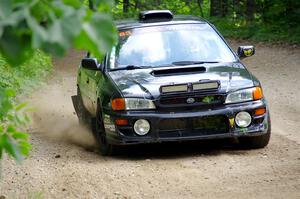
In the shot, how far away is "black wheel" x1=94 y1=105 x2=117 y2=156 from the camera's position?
25.9 ft

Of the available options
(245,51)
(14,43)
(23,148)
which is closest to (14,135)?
(23,148)

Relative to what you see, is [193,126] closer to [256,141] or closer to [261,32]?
[256,141]

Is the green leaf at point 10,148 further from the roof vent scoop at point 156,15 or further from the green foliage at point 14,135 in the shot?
the roof vent scoop at point 156,15

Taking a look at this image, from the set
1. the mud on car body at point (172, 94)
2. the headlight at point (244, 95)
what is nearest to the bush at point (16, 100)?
the mud on car body at point (172, 94)

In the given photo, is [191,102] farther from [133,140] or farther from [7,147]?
[7,147]

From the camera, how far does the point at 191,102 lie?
7.44m

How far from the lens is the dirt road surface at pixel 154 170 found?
6145mm

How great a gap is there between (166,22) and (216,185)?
3.28 m

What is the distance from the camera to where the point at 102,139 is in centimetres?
816

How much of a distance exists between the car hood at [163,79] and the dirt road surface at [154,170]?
81 centimetres

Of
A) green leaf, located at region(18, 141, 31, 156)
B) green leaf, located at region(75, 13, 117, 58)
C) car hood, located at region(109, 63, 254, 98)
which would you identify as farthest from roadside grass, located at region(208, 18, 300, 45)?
green leaf, located at region(75, 13, 117, 58)

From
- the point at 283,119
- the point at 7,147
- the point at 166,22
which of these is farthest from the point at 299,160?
the point at 7,147

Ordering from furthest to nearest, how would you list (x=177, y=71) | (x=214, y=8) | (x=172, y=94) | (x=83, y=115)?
(x=214, y=8) < (x=83, y=115) < (x=177, y=71) < (x=172, y=94)

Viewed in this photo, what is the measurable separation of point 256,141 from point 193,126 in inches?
40.2
